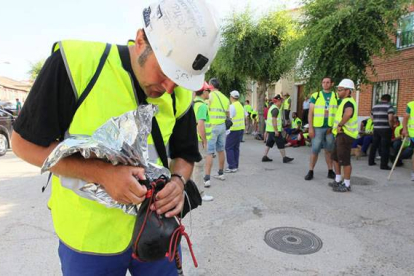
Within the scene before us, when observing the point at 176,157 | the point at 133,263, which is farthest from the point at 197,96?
the point at 133,263

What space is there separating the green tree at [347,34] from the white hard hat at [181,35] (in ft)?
27.4

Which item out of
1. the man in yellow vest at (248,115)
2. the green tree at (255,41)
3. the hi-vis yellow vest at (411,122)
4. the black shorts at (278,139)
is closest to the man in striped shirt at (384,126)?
the hi-vis yellow vest at (411,122)

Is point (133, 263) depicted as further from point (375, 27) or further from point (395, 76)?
point (395, 76)

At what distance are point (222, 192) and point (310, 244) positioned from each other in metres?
2.23

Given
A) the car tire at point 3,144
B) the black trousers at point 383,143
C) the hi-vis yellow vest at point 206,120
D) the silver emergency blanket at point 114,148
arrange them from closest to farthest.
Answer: the silver emergency blanket at point 114,148, the hi-vis yellow vest at point 206,120, the black trousers at point 383,143, the car tire at point 3,144

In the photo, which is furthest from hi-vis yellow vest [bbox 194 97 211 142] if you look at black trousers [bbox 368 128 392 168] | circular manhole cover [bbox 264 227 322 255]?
A: black trousers [bbox 368 128 392 168]

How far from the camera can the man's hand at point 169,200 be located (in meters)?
1.14

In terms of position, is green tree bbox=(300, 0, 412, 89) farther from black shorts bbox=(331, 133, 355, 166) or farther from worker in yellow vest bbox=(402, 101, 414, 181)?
black shorts bbox=(331, 133, 355, 166)

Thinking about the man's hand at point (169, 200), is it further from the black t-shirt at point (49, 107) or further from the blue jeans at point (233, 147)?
the blue jeans at point (233, 147)

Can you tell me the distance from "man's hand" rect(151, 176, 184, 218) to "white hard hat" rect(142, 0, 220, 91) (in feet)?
1.37

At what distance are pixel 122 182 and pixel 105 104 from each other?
0.32m

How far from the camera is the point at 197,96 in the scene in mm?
5395

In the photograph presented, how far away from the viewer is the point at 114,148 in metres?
1.01

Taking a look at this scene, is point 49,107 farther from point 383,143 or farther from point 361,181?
point 383,143
